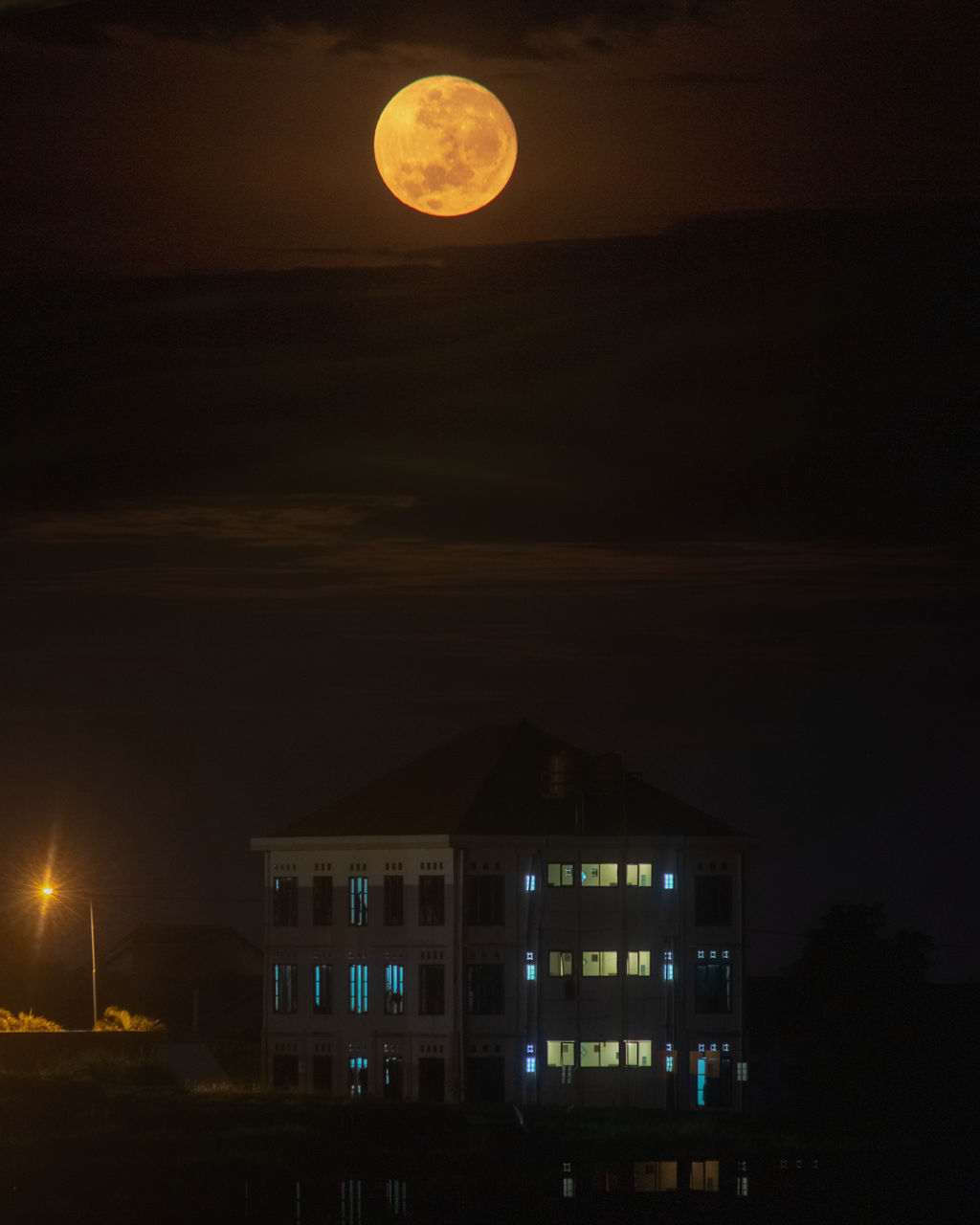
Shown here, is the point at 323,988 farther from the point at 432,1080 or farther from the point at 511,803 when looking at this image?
the point at 511,803

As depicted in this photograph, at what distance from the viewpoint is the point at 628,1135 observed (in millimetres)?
40500

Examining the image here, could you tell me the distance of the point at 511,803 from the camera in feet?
162

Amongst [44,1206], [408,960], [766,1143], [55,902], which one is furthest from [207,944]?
[44,1206]

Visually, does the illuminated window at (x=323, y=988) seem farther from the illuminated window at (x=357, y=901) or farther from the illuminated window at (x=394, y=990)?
the illuminated window at (x=394, y=990)

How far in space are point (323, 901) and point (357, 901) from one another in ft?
3.95

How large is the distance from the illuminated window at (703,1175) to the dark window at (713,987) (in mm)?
7953

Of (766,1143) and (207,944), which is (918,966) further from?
(207,944)

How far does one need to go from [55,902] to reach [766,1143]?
25.7 meters

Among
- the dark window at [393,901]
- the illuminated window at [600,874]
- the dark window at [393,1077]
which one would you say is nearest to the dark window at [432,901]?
the dark window at [393,901]

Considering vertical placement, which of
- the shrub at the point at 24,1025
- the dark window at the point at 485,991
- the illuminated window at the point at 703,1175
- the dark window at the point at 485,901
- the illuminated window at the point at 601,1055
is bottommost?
the illuminated window at the point at 703,1175

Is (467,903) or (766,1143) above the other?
(467,903)

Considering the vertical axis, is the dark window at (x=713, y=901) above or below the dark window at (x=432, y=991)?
above

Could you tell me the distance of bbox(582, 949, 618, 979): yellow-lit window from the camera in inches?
1832

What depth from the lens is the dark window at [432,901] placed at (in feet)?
154
